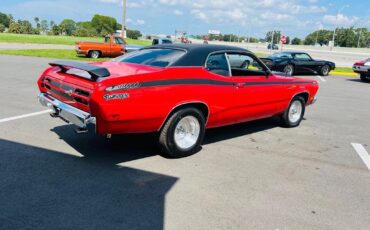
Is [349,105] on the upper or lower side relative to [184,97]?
lower

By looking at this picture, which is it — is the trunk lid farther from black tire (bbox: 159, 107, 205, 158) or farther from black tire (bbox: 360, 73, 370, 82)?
black tire (bbox: 360, 73, 370, 82)

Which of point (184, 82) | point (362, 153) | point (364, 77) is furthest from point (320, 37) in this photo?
point (184, 82)

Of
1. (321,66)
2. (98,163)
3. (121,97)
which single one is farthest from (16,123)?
(321,66)

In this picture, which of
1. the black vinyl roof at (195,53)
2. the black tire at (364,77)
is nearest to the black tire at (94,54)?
the black tire at (364,77)

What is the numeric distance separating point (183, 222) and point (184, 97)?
6.47 feet

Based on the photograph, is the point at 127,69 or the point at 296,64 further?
the point at 296,64

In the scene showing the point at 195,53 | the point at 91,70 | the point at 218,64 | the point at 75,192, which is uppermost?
the point at 195,53

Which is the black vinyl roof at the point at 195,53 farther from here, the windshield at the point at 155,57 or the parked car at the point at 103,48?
the parked car at the point at 103,48

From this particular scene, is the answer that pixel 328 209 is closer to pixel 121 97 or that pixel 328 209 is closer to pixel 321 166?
pixel 321 166

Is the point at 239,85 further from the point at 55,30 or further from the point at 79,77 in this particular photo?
the point at 55,30

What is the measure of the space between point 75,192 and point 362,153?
4.60 metres

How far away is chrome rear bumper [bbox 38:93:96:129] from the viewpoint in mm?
4316

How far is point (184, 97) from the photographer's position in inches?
193

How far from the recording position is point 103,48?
2506cm
